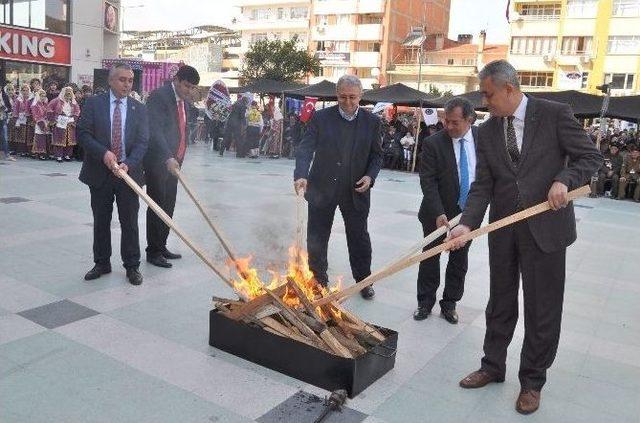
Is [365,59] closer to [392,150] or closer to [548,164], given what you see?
[392,150]

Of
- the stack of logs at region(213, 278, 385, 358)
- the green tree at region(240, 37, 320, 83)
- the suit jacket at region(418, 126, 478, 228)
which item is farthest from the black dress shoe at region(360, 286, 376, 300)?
the green tree at region(240, 37, 320, 83)

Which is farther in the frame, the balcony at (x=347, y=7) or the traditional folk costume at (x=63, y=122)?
→ the balcony at (x=347, y=7)

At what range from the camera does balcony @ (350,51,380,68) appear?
55094 millimetres

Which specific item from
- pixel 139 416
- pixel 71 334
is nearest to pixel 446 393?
pixel 139 416

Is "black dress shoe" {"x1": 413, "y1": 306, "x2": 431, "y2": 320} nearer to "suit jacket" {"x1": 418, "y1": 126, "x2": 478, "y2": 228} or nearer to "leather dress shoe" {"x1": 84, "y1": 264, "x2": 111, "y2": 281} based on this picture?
"suit jacket" {"x1": 418, "y1": 126, "x2": 478, "y2": 228}

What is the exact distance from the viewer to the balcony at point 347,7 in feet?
180

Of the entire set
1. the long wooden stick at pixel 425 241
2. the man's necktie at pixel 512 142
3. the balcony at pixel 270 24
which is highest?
the balcony at pixel 270 24

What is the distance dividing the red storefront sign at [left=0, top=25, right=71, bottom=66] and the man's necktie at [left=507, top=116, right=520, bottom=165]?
21086 mm

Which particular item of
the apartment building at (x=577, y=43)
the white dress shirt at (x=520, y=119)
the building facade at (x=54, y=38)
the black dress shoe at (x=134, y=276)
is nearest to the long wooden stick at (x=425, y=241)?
the white dress shirt at (x=520, y=119)

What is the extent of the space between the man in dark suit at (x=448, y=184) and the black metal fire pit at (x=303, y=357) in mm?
1072

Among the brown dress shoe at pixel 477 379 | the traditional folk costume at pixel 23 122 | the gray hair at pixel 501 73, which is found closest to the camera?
the gray hair at pixel 501 73

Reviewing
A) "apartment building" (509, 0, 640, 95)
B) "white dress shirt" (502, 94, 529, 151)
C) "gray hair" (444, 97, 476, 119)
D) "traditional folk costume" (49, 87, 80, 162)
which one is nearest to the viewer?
"white dress shirt" (502, 94, 529, 151)

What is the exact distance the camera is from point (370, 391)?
309cm

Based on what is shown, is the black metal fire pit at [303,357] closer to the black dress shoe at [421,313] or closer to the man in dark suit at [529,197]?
the man in dark suit at [529,197]
